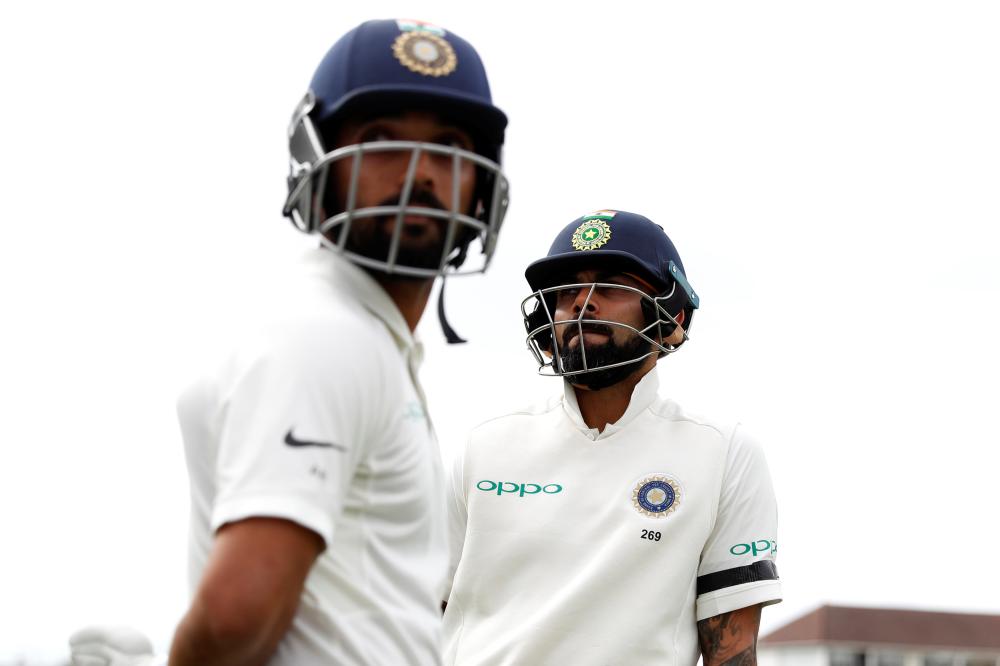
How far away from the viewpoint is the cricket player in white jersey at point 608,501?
12.5ft

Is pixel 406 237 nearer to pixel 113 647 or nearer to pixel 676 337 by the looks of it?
pixel 113 647

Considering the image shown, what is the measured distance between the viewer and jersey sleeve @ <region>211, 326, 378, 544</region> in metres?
1.70

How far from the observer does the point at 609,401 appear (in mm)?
4203

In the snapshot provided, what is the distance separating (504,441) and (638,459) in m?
0.46

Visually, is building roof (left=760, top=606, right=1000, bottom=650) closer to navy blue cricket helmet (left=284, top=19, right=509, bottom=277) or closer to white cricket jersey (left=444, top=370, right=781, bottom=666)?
white cricket jersey (left=444, top=370, right=781, bottom=666)

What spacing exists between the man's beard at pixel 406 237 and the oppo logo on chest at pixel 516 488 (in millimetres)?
2064

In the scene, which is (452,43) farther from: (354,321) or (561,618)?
(561,618)

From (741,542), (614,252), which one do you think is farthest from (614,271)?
(741,542)

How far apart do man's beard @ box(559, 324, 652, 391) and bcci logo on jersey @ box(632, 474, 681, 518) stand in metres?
0.34

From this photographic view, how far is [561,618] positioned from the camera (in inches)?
149

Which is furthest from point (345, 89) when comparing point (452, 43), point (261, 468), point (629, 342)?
point (629, 342)

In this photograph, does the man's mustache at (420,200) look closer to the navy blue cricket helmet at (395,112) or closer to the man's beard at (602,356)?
the navy blue cricket helmet at (395,112)

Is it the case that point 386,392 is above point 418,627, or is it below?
above

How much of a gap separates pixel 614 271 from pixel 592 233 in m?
0.15
